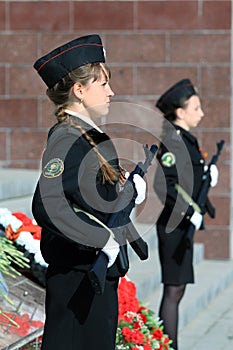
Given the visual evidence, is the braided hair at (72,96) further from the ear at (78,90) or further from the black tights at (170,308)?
the black tights at (170,308)

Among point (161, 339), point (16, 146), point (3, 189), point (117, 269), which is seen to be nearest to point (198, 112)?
point (161, 339)

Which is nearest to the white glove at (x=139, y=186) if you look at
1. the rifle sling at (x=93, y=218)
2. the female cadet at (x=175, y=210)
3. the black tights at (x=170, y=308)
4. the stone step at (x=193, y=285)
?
the rifle sling at (x=93, y=218)

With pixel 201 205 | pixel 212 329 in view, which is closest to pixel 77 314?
pixel 201 205

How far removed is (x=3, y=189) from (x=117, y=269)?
380 cm

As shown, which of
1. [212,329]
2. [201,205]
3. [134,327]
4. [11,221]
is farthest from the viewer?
[212,329]

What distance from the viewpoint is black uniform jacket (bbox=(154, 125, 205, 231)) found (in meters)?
5.16

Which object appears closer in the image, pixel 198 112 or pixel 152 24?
pixel 198 112

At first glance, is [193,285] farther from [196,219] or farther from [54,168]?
[54,168]

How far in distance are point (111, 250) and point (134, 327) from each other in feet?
4.69

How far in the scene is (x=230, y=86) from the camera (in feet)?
26.5

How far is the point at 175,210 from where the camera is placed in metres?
5.22

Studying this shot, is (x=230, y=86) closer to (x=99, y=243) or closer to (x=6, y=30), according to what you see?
(x=6, y=30)

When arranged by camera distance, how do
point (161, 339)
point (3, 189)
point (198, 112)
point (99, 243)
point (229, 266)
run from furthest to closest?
point (229, 266) < point (3, 189) < point (198, 112) < point (161, 339) < point (99, 243)

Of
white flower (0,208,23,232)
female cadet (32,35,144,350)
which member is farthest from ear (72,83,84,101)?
white flower (0,208,23,232)
